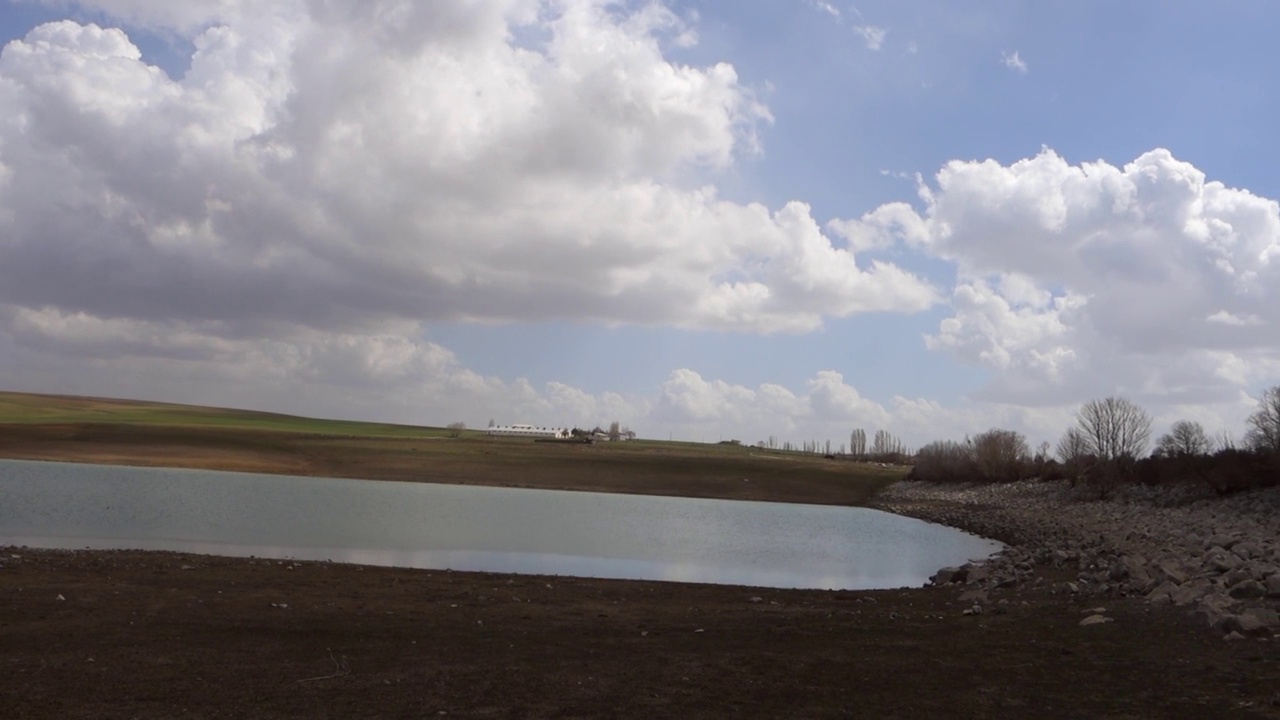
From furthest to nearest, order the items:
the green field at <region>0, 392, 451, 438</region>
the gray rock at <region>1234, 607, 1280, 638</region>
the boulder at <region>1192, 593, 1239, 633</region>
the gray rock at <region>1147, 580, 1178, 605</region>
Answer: the green field at <region>0, 392, 451, 438</region>
the gray rock at <region>1147, 580, 1178, 605</region>
the boulder at <region>1192, 593, 1239, 633</region>
the gray rock at <region>1234, 607, 1280, 638</region>

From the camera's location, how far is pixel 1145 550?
2250 cm

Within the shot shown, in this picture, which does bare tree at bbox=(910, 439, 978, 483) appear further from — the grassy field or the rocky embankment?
the rocky embankment

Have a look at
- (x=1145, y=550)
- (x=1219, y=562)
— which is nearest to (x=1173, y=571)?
(x=1219, y=562)

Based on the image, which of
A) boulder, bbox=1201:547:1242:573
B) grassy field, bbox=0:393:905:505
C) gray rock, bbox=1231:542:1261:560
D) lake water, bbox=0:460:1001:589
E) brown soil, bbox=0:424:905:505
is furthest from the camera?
grassy field, bbox=0:393:905:505

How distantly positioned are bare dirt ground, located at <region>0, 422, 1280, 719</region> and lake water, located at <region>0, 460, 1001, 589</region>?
287 inches

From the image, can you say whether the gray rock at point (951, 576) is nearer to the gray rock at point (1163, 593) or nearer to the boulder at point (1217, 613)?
the gray rock at point (1163, 593)

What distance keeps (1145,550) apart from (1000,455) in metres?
61.5

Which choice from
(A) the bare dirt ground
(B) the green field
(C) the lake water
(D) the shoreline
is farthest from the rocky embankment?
(B) the green field

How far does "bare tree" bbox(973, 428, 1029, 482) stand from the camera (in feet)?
248

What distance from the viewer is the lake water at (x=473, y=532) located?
2281 cm

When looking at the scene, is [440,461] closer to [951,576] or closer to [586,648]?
[951,576]

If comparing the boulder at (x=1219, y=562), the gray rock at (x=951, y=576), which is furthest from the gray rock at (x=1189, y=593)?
the gray rock at (x=951, y=576)

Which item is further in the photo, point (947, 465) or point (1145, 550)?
point (947, 465)

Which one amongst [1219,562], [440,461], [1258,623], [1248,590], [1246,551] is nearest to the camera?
[1258,623]
